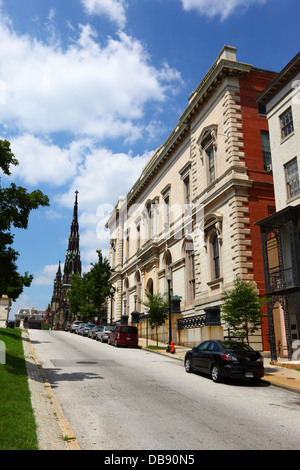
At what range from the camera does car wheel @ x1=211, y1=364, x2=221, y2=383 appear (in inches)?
541

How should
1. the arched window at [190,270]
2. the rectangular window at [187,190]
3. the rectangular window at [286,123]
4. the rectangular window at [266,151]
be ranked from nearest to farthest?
the rectangular window at [286,123] < the rectangular window at [266,151] < the arched window at [190,270] < the rectangular window at [187,190]

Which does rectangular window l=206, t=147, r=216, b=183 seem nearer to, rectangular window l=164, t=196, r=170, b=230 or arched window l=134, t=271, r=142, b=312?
rectangular window l=164, t=196, r=170, b=230

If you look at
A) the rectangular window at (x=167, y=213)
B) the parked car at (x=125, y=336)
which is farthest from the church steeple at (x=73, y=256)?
the parked car at (x=125, y=336)

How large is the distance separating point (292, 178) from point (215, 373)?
1129 cm

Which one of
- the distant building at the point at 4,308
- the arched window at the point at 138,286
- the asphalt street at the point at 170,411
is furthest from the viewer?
the distant building at the point at 4,308

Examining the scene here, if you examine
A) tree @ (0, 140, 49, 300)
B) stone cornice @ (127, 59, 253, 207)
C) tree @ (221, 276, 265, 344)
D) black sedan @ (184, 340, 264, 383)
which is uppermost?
stone cornice @ (127, 59, 253, 207)

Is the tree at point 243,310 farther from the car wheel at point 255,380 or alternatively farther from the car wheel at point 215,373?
the car wheel at point 215,373

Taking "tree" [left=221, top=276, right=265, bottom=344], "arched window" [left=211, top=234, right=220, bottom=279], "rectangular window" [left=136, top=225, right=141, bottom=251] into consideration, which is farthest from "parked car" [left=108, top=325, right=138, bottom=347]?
"rectangular window" [left=136, top=225, right=141, bottom=251]

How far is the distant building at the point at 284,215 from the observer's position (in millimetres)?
18844

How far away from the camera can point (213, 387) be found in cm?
1287

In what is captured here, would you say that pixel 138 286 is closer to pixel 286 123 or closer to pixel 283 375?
pixel 286 123

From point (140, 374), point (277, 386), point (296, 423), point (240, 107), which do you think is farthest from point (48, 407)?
point (240, 107)
